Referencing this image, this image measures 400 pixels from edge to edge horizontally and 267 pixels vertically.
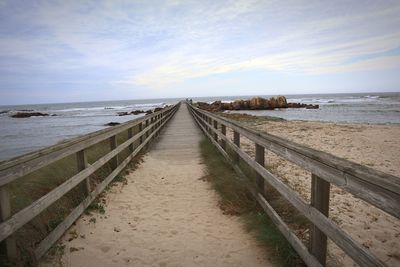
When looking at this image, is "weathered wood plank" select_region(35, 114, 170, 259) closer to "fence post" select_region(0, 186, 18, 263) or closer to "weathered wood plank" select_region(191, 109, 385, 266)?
"fence post" select_region(0, 186, 18, 263)

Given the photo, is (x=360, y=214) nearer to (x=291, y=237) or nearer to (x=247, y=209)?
(x=247, y=209)

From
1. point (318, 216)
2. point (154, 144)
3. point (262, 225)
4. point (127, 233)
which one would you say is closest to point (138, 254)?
point (127, 233)

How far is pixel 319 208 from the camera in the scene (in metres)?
2.36

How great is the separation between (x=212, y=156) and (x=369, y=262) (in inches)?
250

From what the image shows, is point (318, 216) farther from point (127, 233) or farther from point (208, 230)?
point (127, 233)

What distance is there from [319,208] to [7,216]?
2733mm

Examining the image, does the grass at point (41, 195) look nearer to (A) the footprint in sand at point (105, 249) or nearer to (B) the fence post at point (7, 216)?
(B) the fence post at point (7, 216)

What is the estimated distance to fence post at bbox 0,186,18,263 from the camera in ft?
8.05

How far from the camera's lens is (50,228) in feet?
11.4

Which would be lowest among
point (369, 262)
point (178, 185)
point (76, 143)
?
point (178, 185)

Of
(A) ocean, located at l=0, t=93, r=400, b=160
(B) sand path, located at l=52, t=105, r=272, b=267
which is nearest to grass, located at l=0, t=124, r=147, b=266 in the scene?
(B) sand path, located at l=52, t=105, r=272, b=267

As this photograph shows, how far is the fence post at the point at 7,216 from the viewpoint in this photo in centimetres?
245

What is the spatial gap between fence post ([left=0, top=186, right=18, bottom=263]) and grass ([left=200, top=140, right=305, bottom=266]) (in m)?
2.61

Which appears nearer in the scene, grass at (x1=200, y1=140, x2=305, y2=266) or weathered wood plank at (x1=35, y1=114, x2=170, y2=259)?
weathered wood plank at (x1=35, y1=114, x2=170, y2=259)
